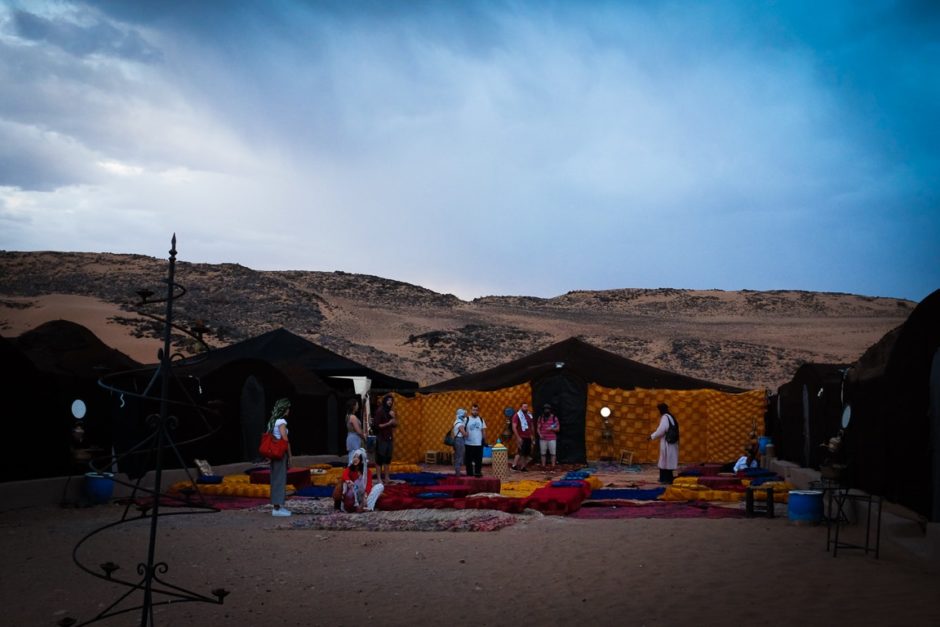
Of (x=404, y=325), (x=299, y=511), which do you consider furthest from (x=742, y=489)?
(x=404, y=325)

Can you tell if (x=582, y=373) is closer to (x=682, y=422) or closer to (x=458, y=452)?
(x=682, y=422)

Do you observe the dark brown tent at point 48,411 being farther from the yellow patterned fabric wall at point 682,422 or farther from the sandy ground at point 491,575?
the yellow patterned fabric wall at point 682,422

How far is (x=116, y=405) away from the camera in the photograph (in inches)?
565

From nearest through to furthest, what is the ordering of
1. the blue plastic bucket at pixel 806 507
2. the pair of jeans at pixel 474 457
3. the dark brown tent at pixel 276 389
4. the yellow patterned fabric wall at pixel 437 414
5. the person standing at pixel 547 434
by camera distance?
the blue plastic bucket at pixel 806 507
the pair of jeans at pixel 474 457
the dark brown tent at pixel 276 389
the person standing at pixel 547 434
the yellow patterned fabric wall at pixel 437 414

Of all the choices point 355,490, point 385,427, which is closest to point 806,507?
point 355,490

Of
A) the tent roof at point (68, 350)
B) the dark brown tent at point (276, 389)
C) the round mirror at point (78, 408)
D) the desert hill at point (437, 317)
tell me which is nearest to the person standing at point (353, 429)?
the dark brown tent at point (276, 389)

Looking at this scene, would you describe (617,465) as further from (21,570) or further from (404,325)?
(404,325)

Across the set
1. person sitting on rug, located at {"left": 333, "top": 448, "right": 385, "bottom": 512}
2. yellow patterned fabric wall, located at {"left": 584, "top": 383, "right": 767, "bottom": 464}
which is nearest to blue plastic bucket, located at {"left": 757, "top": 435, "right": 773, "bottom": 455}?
yellow patterned fabric wall, located at {"left": 584, "top": 383, "right": 767, "bottom": 464}

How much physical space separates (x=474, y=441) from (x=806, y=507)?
727 cm

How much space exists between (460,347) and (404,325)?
28.6 feet

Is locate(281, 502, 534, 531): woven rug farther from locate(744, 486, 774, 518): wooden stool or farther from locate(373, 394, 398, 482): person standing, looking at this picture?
locate(373, 394, 398, 482): person standing

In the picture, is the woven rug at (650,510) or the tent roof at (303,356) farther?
the tent roof at (303,356)

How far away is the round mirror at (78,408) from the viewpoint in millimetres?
13414

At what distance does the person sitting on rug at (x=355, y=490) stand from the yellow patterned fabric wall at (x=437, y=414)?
39.9ft
